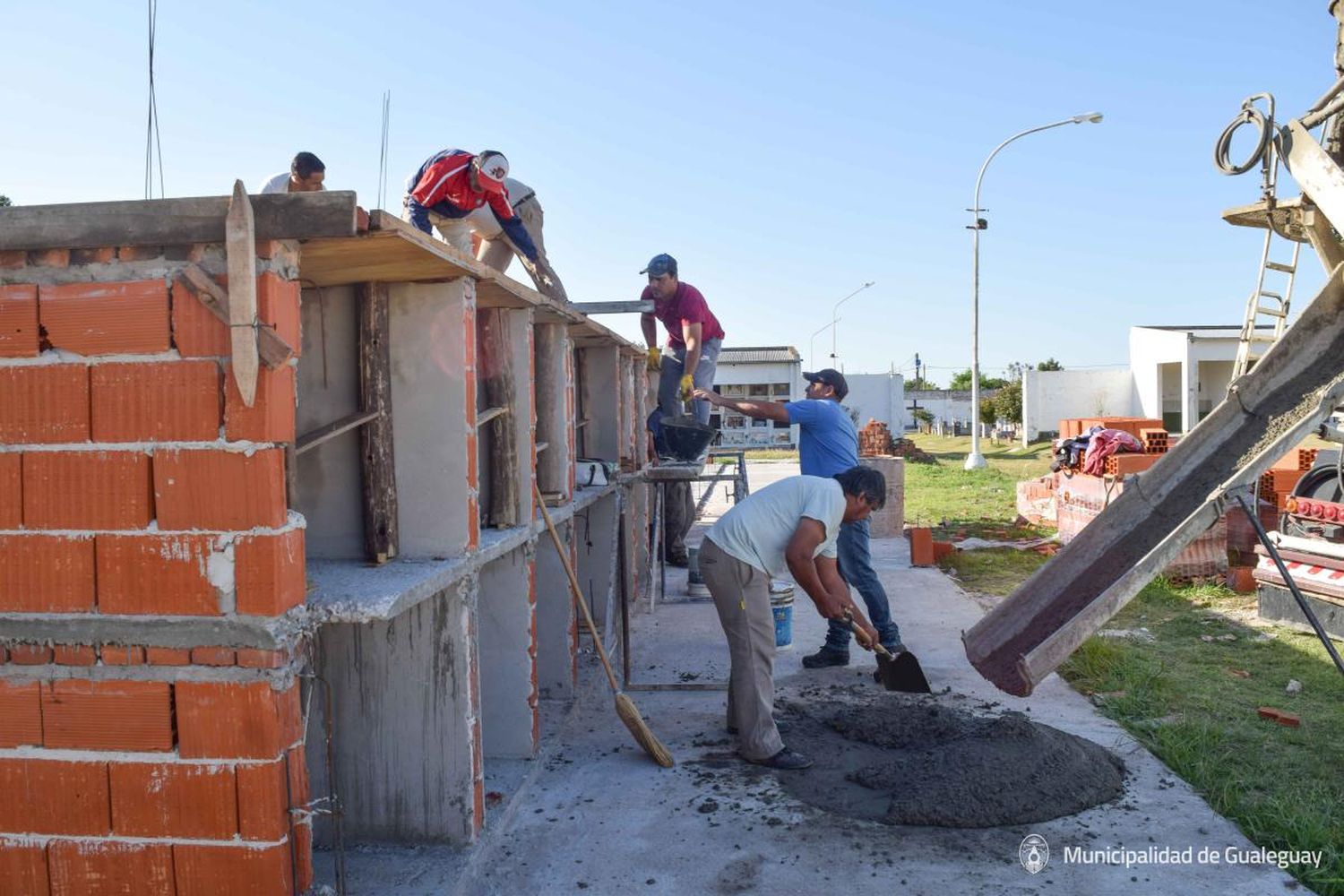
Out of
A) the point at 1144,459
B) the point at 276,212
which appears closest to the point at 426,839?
the point at 276,212

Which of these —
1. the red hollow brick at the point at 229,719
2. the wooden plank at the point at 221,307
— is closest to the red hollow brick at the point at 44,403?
the wooden plank at the point at 221,307

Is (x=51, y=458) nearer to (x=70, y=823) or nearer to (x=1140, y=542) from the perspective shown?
(x=70, y=823)

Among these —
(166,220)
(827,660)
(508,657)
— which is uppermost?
(166,220)

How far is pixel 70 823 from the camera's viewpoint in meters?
3.34

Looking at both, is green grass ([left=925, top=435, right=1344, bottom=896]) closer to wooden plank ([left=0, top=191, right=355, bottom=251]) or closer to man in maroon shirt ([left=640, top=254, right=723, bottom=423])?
man in maroon shirt ([left=640, top=254, right=723, bottom=423])

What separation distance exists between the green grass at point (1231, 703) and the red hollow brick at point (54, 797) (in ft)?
14.6

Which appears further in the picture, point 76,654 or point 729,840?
point 729,840

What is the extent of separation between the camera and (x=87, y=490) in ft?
10.5

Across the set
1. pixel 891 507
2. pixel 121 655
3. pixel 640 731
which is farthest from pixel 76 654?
pixel 891 507

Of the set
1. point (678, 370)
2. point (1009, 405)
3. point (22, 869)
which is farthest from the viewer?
point (1009, 405)

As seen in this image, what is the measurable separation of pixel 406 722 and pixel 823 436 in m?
3.75

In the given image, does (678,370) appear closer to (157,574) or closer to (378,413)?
(378,413)

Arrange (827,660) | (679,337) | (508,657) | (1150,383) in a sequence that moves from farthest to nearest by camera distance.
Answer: (1150,383) → (679,337) → (827,660) → (508,657)

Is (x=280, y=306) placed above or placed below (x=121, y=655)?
above
